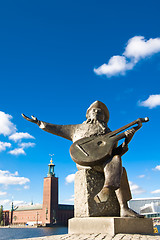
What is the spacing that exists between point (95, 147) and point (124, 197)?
930mm

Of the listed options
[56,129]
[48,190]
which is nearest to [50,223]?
[48,190]

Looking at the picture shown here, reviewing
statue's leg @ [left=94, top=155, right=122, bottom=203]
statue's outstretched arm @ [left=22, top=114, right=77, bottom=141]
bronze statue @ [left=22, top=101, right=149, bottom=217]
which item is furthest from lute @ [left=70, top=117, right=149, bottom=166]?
statue's outstretched arm @ [left=22, top=114, right=77, bottom=141]

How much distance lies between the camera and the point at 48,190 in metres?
72.4

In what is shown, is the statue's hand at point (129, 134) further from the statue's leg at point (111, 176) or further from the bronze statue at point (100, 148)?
the statue's leg at point (111, 176)

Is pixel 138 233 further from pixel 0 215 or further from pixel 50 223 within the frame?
pixel 0 215

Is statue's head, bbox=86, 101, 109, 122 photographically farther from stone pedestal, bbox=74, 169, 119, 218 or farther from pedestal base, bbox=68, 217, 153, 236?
pedestal base, bbox=68, 217, 153, 236

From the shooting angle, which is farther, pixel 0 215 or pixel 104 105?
pixel 0 215

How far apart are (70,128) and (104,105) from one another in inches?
33.7

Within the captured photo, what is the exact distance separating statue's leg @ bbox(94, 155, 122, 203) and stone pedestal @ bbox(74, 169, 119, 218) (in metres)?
0.31

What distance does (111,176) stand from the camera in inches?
138

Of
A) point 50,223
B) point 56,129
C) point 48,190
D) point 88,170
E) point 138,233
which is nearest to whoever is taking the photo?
point 138,233

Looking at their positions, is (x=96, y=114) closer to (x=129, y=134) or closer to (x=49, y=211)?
(x=129, y=134)

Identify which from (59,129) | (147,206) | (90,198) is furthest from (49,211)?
(90,198)

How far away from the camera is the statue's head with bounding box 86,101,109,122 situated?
456 centimetres
